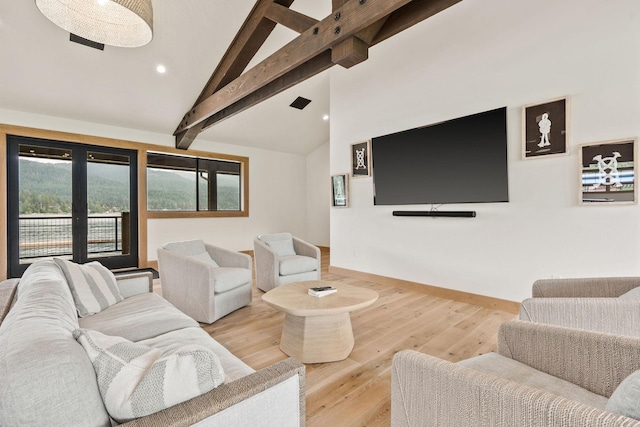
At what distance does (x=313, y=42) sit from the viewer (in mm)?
3004

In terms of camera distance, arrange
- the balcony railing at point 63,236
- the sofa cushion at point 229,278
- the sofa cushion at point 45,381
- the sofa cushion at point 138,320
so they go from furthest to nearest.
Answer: the balcony railing at point 63,236, the sofa cushion at point 229,278, the sofa cushion at point 138,320, the sofa cushion at point 45,381

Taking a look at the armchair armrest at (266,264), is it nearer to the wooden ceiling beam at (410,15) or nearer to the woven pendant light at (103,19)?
the woven pendant light at (103,19)

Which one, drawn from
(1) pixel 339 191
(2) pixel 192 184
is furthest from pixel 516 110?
(2) pixel 192 184

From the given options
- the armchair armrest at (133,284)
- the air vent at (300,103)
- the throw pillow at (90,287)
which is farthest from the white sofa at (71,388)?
the air vent at (300,103)

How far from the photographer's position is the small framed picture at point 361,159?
4.53 metres

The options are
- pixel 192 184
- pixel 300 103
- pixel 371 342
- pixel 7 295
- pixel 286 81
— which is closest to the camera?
pixel 7 295

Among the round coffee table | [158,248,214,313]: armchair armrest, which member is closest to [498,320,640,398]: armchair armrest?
the round coffee table

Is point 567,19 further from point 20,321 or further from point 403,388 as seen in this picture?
point 20,321

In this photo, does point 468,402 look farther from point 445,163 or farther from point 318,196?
point 318,196

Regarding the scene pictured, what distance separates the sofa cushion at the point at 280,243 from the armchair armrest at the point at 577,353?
10.3 feet

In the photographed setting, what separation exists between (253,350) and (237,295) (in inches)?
36.2

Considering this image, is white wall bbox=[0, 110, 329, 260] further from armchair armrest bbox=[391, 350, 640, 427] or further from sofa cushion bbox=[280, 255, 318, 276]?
armchair armrest bbox=[391, 350, 640, 427]

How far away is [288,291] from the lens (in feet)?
8.34

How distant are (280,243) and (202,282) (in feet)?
5.14
